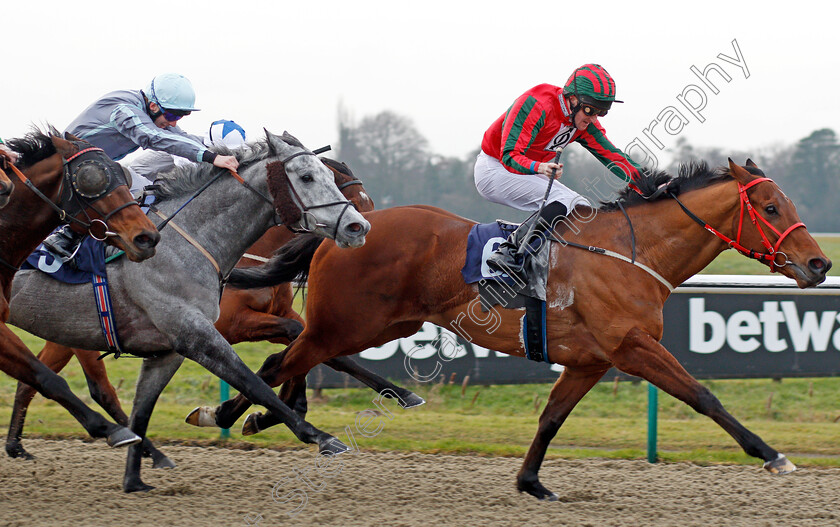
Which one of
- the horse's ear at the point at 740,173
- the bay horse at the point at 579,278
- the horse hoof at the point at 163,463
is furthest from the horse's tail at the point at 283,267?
the horse's ear at the point at 740,173

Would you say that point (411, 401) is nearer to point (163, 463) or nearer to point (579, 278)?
point (579, 278)

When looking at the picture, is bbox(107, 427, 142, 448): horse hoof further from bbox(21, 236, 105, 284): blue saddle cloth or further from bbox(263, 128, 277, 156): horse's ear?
bbox(263, 128, 277, 156): horse's ear

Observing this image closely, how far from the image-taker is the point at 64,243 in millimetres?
4188

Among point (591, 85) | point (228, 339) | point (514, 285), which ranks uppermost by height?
point (591, 85)

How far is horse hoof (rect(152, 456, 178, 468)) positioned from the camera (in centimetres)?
513

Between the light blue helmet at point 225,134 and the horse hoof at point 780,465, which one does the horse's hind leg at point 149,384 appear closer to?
the light blue helmet at point 225,134

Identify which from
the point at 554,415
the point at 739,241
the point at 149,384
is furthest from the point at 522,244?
the point at 149,384

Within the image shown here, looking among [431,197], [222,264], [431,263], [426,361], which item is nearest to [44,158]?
[222,264]

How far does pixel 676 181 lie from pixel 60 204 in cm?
314

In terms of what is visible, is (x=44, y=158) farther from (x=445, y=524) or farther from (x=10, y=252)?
(x=445, y=524)

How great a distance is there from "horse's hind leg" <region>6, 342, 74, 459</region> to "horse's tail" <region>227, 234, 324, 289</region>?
120cm

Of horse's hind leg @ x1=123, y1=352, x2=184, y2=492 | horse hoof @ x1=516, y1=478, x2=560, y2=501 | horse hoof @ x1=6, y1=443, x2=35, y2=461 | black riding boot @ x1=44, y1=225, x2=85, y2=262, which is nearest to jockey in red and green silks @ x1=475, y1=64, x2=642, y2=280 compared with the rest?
horse hoof @ x1=516, y1=478, x2=560, y2=501

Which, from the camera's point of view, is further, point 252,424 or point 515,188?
point 252,424

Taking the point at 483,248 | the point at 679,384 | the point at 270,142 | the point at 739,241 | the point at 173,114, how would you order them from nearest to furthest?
the point at 679,384
the point at 270,142
the point at 739,241
the point at 483,248
the point at 173,114
